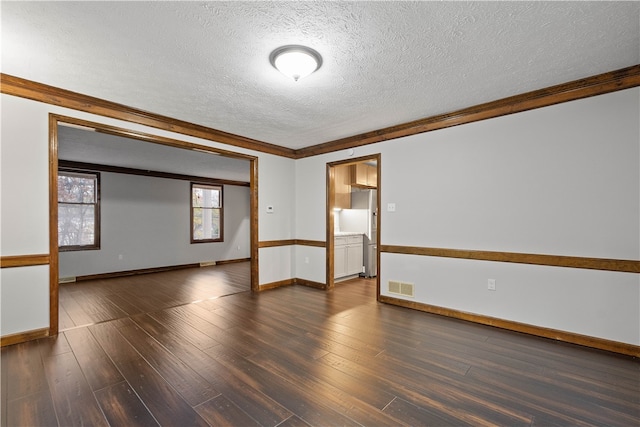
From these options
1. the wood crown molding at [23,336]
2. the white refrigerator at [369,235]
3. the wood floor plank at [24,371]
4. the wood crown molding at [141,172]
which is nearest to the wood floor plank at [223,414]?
the wood floor plank at [24,371]

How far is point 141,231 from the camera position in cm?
699

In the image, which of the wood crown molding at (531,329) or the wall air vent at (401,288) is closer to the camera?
the wood crown molding at (531,329)

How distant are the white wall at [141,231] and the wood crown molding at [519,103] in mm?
5312

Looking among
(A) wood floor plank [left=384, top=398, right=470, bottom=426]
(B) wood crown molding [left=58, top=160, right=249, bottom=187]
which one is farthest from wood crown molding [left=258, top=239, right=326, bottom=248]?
(B) wood crown molding [left=58, top=160, right=249, bottom=187]

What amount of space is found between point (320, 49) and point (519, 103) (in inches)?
91.7

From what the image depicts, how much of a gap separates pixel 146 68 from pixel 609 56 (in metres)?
3.92

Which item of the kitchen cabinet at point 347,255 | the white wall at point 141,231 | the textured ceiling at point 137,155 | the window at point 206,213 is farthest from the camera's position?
the window at point 206,213

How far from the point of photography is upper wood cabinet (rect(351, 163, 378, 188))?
20.2ft

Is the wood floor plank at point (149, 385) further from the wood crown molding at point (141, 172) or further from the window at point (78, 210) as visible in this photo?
the wood crown molding at point (141, 172)

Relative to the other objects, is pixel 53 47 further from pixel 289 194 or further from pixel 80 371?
pixel 289 194

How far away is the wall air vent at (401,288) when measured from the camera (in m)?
4.01

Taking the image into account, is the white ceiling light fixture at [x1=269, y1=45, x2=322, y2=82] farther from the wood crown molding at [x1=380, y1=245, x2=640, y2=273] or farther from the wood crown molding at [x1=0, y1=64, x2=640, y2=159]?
the wood crown molding at [x1=380, y1=245, x2=640, y2=273]

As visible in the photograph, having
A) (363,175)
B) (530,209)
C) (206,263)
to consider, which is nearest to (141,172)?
(206,263)

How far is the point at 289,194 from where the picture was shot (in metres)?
5.64
